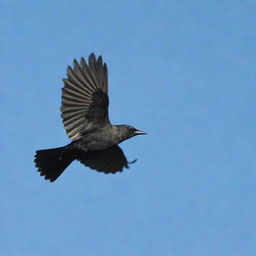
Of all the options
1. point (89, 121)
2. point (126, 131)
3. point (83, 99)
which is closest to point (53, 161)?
point (89, 121)

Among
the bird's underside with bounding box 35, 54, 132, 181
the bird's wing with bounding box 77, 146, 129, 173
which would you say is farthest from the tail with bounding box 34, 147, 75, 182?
the bird's wing with bounding box 77, 146, 129, 173

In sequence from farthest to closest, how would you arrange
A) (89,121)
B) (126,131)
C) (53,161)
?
(53,161) → (126,131) → (89,121)

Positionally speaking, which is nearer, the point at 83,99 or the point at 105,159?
the point at 83,99

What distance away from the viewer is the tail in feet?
57.9

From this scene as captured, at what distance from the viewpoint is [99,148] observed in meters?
17.3

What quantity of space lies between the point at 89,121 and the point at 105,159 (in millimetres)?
1050

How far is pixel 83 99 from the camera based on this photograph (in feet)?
57.6

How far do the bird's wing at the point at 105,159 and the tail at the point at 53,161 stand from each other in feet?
1.16

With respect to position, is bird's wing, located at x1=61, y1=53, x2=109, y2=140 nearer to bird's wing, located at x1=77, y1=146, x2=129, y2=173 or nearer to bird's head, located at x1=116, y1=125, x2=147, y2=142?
bird's head, located at x1=116, y1=125, x2=147, y2=142

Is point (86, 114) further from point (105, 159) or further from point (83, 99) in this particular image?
point (105, 159)

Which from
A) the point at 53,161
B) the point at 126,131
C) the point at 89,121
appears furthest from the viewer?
the point at 53,161

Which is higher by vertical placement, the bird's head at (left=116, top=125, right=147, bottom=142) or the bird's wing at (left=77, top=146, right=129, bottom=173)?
the bird's head at (left=116, top=125, right=147, bottom=142)

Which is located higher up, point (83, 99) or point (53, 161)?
point (83, 99)

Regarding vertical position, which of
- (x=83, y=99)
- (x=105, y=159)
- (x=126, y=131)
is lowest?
(x=105, y=159)
